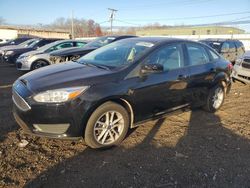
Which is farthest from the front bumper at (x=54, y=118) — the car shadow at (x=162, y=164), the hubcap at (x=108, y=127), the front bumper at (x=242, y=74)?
the front bumper at (x=242, y=74)

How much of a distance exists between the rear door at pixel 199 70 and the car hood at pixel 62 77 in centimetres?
188

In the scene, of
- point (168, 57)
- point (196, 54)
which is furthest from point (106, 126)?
point (196, 54)

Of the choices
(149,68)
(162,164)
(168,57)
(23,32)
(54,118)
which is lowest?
(162,164)

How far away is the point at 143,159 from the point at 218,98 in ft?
10.2

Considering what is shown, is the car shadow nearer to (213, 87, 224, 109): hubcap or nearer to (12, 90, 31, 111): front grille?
(12, 90, 31, 111): front grille

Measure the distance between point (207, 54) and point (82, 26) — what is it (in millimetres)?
93282

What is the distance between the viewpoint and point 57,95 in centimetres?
363

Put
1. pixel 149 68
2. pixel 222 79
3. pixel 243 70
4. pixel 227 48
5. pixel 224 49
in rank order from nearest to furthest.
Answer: pixel 149 68 < pixel 222 79 < pixel 243 70 < pixel 224 49 < pixel 227 48

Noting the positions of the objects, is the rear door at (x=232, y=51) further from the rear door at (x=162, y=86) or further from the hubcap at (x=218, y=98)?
the rear door at (x=162, y=86)

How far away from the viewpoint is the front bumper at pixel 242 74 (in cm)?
837

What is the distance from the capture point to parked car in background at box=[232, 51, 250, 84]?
8.40 meters

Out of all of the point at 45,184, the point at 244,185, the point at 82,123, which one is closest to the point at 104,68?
the point at 82,123

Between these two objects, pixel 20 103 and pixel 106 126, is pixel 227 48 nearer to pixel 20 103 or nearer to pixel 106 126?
pixel 106 126

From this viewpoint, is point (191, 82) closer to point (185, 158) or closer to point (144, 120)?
point (144, 120)
